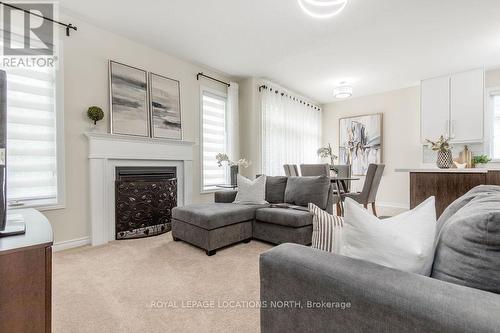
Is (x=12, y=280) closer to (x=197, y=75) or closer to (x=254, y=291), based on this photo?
(x=254, y=291)

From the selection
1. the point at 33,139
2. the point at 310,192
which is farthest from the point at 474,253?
the point at 33,139

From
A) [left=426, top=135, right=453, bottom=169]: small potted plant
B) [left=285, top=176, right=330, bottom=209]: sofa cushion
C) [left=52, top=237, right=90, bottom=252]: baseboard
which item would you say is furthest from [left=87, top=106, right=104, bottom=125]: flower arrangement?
[left=426, top=135, right=453, bottom=169]: small potted plant

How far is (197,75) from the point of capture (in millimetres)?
4199

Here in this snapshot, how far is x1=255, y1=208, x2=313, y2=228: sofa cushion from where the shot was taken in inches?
105

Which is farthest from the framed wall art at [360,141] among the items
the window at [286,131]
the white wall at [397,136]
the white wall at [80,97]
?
Result: the white wall at [80,97]

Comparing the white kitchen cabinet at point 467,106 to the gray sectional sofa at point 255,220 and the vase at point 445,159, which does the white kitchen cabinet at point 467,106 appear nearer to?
the vase at point 445,159

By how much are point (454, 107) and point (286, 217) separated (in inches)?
154

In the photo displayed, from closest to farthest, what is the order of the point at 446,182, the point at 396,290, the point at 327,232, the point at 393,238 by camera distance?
the point at 396,290
the point at 393,238
the point at 327,232
the point at 446,182

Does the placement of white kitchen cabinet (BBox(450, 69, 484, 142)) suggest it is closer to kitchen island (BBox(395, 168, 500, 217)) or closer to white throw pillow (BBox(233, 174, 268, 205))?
kitchen island (BBox(395, 168, 500, 217))

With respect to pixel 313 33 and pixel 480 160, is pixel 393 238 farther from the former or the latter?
pixel 480 160

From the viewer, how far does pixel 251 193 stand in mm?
3283

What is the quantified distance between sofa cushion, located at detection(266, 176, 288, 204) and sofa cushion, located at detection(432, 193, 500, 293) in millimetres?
2727

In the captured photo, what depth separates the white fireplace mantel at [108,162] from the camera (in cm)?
296

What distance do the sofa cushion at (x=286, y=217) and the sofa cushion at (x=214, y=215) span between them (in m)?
0.17
